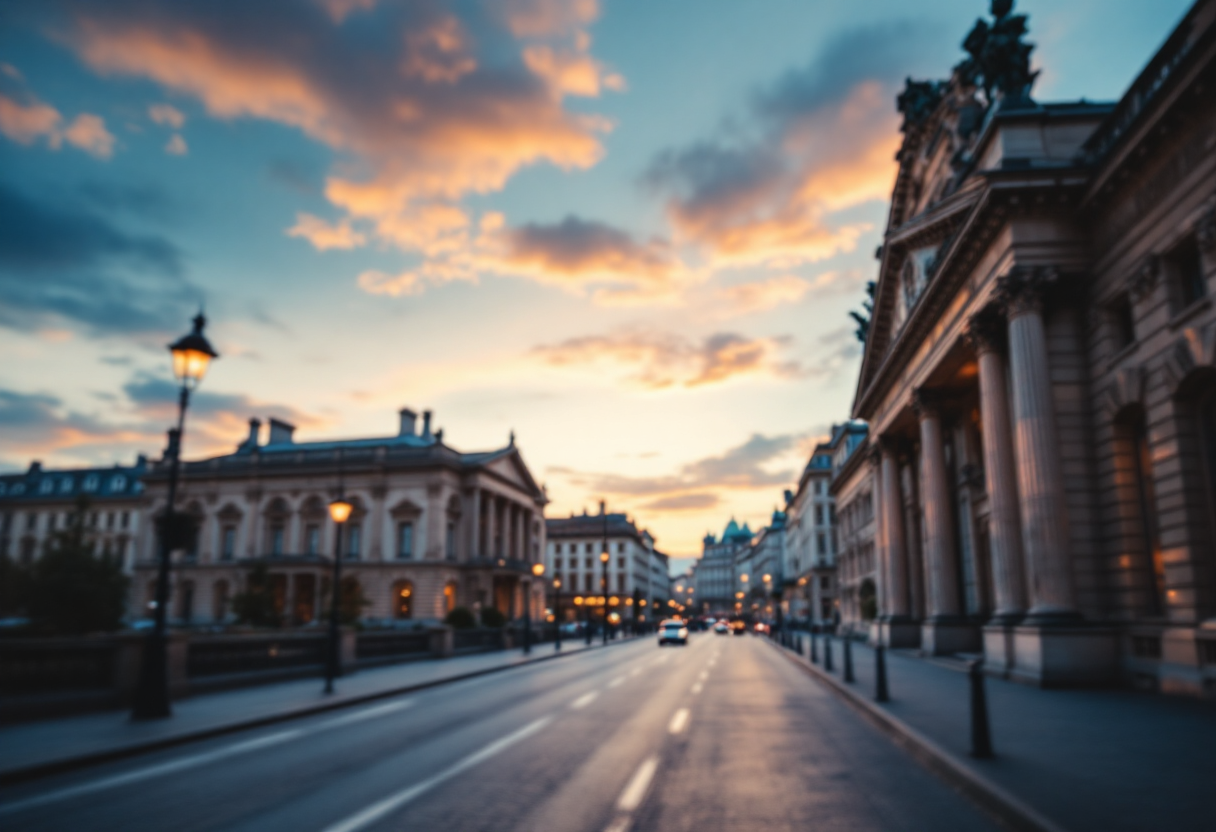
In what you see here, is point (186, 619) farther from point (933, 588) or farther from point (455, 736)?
point (455, 736)

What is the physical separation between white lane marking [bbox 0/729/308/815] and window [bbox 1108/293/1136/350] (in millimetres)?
19993

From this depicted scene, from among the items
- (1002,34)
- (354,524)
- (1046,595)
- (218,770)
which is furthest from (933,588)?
(354,524)

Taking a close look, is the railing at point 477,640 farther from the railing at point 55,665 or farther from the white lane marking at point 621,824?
the white lane marking at point 621,824

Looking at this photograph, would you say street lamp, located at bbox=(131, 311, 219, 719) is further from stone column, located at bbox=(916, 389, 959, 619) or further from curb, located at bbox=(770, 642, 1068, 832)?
stone column, located at bbox=(916, 389, 959, 619)

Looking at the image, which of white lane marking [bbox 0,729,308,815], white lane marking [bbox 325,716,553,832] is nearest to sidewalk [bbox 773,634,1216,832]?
white lane marking [bbox 325,716,553,832]

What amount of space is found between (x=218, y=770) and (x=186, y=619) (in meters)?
76.8

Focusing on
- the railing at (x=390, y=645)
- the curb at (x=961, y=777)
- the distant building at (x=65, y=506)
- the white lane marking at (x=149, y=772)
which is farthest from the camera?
the distant building at (x=65, y=506)

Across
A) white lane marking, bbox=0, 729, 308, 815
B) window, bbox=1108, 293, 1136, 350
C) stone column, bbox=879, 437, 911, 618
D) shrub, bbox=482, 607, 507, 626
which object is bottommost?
shrub, bbox=482, 607, 507, 626

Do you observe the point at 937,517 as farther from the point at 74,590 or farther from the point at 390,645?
the point at 74,590

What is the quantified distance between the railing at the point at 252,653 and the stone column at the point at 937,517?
21268 mm

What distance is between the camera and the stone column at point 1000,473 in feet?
69.3

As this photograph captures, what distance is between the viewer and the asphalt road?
6824 millimetres

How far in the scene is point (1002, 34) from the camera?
23.3m

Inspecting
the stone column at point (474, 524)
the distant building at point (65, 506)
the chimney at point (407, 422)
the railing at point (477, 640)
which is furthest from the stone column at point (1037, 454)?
the distant building at point (65, 506)
